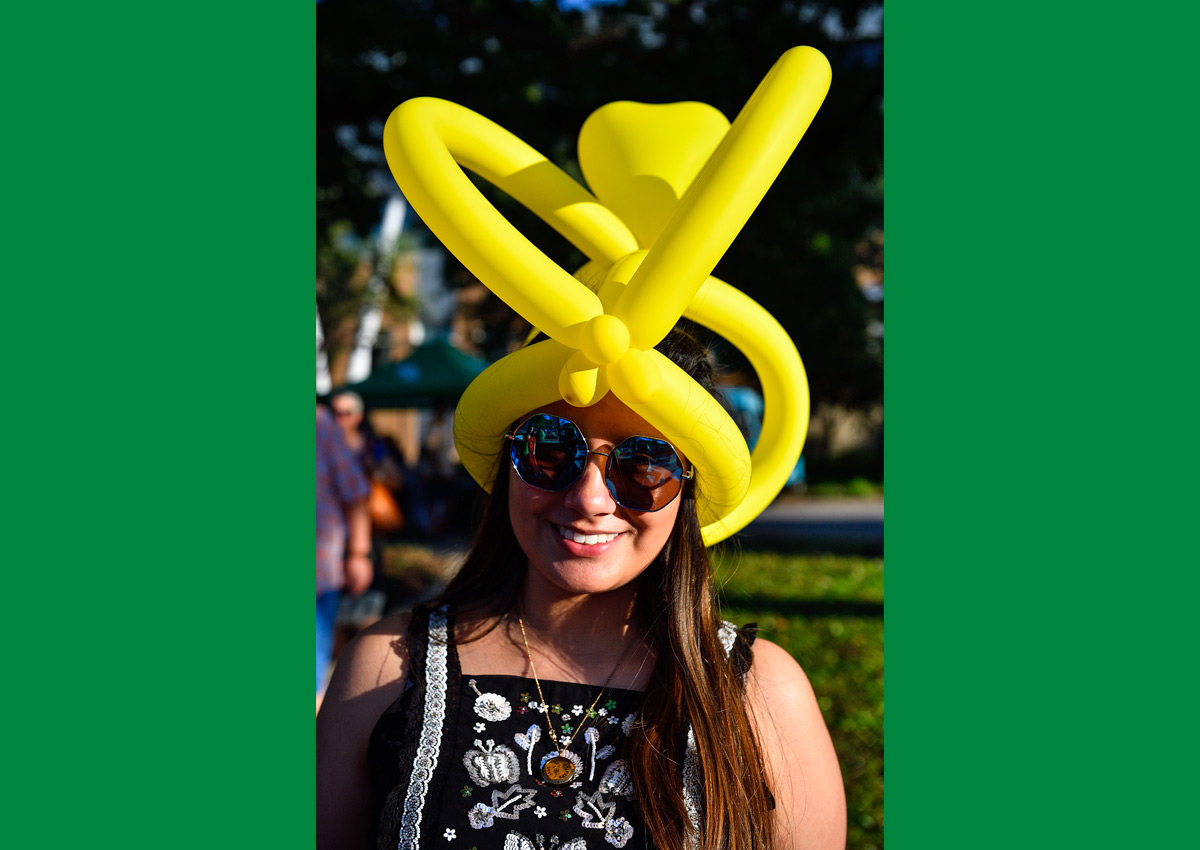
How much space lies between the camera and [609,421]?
191 centimetres

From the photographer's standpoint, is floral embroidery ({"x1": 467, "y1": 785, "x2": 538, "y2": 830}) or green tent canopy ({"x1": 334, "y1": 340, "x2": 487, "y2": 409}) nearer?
floral embroidery ({"x1": 467, "y1": 785, "x2": 538, "y2": 830})

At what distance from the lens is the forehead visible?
6.23 feet

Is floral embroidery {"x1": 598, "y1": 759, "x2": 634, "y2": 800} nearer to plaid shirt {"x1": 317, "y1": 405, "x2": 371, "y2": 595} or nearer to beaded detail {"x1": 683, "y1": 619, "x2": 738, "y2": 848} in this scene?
beaded detail {"x1": 683, "y1": 619, "x2": 738, "y2": 848}

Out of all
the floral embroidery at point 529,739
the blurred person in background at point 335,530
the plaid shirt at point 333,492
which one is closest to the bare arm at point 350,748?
the floral embroidery at point 529,739

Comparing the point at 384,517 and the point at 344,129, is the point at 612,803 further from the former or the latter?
the point at 344,129

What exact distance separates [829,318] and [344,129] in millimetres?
8358

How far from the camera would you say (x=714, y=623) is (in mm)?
2021

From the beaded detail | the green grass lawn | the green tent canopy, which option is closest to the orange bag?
the green grass lawn

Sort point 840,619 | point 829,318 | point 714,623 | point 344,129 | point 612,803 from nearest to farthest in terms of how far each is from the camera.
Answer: point 612,803 → point 714,623 → point 344,129 → point 840,619 → point 829,318

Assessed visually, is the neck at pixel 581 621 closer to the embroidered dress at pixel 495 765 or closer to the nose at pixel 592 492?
the embroidered dress at pixel 495 765

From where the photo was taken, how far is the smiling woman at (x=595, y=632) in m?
1.81

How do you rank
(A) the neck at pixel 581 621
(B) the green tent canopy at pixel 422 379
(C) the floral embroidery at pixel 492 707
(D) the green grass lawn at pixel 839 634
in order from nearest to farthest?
(C) the floral embroidery at pixel 492 707 → (A) the neck at pixel 581 621 → (D) the green grass lawn at pixel 839 634 → (B) the green tent canopy at pixel 422 379

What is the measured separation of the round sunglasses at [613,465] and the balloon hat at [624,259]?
2.7 inches

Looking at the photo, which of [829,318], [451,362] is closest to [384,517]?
[451,362]
